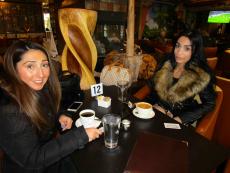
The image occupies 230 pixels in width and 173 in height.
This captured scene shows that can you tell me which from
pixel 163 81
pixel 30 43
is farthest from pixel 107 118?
pixel 163 81

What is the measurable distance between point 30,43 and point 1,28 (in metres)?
8.14

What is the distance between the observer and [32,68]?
0.94m

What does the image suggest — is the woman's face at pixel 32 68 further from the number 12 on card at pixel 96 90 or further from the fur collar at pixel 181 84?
the fur collar at pixel 181 84

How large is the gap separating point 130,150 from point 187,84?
0.99 meters

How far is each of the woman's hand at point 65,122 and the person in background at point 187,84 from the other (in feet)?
2.80

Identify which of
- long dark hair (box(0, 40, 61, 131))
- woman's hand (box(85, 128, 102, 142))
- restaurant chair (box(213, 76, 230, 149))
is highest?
long dark hair (box(0, 40, 61, 131))

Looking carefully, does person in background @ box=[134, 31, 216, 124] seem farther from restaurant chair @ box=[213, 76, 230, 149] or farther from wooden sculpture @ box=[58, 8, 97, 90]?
wooden sculpture @ box=[58, 8, 97, 90]

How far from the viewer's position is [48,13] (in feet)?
27.6

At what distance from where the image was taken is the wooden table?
2.73 feet

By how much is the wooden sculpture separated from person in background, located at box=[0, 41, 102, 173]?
2.41ft

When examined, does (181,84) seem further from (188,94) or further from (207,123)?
(207,123)

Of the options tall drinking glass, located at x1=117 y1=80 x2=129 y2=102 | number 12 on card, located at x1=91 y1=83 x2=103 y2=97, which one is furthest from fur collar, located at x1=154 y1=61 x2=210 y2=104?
number 12 on card, located at x1=91 y1=83 x2=103 y2=97

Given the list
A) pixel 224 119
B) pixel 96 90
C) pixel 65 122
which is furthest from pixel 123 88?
pixel 224 119

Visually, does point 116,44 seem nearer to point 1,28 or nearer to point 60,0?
point 60,0
